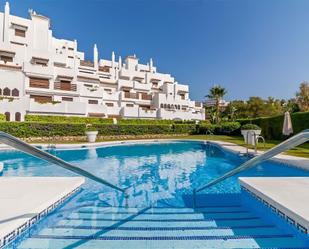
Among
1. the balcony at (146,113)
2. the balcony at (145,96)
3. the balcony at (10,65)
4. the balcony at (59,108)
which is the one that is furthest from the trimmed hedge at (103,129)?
the balcony at (145,96)

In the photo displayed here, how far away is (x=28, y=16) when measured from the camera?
35.9 metres

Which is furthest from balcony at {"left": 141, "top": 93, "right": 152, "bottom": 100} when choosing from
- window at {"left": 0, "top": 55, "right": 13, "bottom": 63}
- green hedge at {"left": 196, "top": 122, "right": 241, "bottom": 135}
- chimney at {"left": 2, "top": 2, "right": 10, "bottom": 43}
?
chimney at {"left": 2, "top": 2, "right": 10, "bottom": 43}

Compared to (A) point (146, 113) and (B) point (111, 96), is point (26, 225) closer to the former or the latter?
(A) point (146, 113)

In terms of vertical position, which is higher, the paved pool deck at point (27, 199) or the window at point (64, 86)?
the window at point (64, 86)

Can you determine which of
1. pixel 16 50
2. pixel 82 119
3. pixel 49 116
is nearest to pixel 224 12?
pixel 82 119

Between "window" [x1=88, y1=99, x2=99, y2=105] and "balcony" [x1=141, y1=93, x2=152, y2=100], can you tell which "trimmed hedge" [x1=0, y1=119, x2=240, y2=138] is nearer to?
"window" [x1=88, y1=99, x2=99, y2=105]

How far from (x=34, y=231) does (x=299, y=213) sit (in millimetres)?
4658

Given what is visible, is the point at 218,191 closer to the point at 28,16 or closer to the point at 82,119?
the point at 82,119

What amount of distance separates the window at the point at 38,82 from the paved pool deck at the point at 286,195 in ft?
102

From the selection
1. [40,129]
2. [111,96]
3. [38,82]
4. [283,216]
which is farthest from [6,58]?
[283,216]

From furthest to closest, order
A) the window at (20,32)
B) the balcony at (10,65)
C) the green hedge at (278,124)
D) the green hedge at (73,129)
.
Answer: the window at (20,32) < the balcony at (10,65) < the green hedge at (73,129) < the green hedge at (278,124)

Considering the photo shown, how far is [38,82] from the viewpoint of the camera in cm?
3050

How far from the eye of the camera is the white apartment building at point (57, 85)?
1067 inches

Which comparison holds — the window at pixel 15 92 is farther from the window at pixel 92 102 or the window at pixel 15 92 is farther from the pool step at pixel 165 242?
the pool step at pixel 165 242
